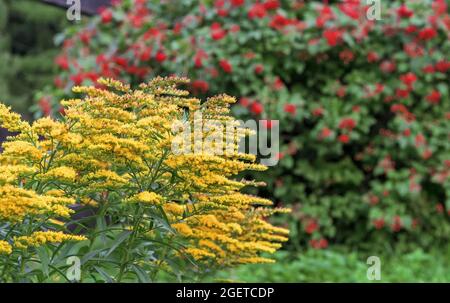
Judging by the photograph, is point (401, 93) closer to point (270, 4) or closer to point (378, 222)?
point (378, 222)

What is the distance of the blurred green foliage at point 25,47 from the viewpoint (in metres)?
10.1

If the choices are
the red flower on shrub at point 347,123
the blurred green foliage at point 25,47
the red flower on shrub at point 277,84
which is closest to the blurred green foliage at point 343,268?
the red flower on shrub at point 347,123

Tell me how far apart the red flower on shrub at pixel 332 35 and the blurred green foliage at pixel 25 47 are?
4.85 meters

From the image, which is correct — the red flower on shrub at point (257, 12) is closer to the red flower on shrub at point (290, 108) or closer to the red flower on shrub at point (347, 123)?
the red flower on shrub at point (290, 108)

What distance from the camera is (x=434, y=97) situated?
5898 millimetres

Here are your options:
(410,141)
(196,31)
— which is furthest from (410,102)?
(196,31)

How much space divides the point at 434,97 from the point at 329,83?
73cm

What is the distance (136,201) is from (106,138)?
23cm

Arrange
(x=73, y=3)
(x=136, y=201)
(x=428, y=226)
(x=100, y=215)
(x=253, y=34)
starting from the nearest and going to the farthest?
(x=136, y=201) → (x=100, y=215) → (x=73, y=3) → (x=253, y=34) → (x=428, y=226)

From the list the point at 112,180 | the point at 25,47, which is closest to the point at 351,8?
the point at 112,180

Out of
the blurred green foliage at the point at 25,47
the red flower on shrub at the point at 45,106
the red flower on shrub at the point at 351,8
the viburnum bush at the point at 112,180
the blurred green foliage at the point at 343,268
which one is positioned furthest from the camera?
the blurred green foliage at the point at 25,47

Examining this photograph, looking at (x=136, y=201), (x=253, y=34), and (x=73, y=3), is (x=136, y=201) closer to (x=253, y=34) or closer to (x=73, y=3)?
(x=73, y=3)

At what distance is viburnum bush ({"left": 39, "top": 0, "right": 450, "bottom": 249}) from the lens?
19.1 ft

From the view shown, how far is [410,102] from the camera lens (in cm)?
592
